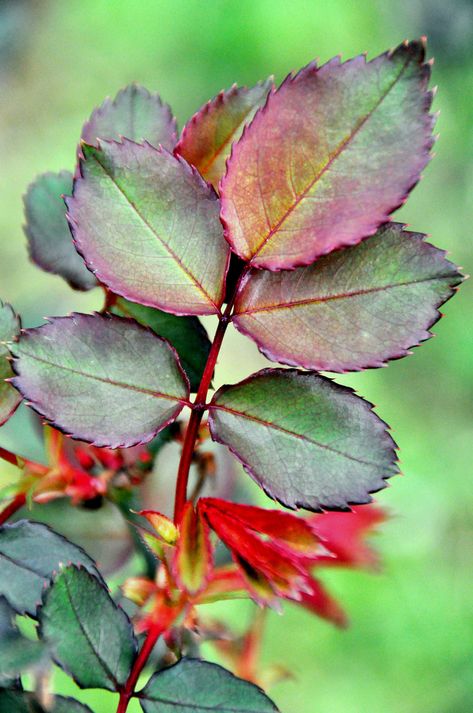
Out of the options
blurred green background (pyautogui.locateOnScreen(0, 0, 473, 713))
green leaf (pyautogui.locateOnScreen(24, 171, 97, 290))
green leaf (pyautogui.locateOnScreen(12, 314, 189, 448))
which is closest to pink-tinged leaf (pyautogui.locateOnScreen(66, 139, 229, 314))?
green leaf (pyautogui.locateOnScreen(12, 314, 189, 448))

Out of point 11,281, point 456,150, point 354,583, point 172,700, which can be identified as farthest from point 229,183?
point 456,150

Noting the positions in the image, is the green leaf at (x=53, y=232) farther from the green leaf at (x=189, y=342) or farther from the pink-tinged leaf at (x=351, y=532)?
the pink-tinged leaf at (x=351, y=532)

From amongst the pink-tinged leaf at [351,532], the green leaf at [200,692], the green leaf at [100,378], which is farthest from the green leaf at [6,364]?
the pink-tinged leaf at [351,532]

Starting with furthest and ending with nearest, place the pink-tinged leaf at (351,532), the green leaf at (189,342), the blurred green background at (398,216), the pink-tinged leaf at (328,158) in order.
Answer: the blurred green background at (398,216) < the pink-tinged leaf at (351,532) < the green leaf at (189,342) < the pink-tinged leaf at (328,158)

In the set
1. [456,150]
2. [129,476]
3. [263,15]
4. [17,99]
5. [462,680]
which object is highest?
[263,15]

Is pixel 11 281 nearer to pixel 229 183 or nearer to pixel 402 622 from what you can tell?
pixel 402 622
